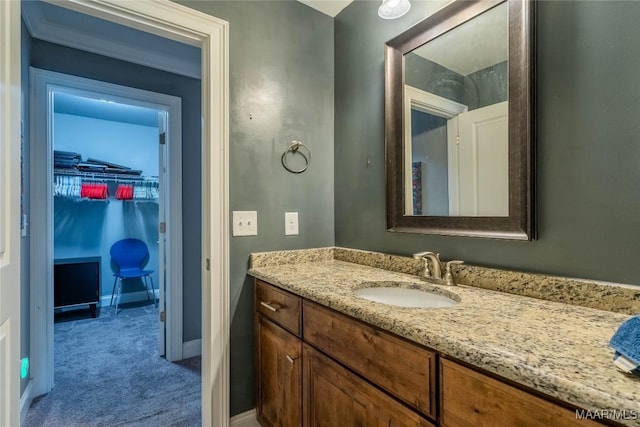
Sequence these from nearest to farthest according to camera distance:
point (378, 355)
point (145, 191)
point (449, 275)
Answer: point (378, 355)
point (449, 275)
point (145, 191)

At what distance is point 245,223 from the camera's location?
1561mm

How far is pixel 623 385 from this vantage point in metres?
0.46

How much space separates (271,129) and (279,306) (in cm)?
93

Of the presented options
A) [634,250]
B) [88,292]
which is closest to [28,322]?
[88,292]

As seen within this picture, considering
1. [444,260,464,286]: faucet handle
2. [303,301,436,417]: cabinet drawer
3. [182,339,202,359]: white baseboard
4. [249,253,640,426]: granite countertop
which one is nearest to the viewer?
[249,253,640,426]: granite countertop

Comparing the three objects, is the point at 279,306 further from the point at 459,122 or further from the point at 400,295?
the point at 459,122

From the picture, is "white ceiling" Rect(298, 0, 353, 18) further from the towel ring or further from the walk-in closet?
the walk-in closet

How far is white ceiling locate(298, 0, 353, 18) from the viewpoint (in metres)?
1.75

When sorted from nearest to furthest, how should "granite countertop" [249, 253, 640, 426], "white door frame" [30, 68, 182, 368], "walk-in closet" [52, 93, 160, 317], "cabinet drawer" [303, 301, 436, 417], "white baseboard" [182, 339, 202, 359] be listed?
"granite countertop" [249, 253, 640, 426], "cabinet drawer" [303, 301, 436, 417], "white door frame" [30, 68, 182, 368], "white baseboard" [182, 339, 202, 359], "walk-in closet" [52, 93, 160, 317]

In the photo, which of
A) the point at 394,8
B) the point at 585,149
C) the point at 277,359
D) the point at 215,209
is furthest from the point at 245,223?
the point at 585,149

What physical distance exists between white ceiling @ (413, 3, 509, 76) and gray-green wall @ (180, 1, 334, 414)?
2.25 feet

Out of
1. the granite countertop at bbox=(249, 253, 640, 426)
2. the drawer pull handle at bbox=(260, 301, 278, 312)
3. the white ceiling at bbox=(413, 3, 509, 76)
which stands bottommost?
the drawer pull handle at bbox=(260, 301, 278, 312)

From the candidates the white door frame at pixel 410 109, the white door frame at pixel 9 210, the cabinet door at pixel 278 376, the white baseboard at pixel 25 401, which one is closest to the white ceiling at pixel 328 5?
the white door frame at pixel 410 109

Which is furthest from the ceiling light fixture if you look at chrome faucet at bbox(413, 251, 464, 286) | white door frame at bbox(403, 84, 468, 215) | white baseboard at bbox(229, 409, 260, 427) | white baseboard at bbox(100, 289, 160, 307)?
white baseboard at bbox(100, 289, 160, 307)
